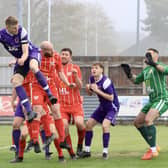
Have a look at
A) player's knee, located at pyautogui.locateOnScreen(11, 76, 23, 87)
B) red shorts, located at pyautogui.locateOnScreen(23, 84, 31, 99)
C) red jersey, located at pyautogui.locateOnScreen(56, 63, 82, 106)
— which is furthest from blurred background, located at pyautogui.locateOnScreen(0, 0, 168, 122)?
player's knee, located at pyautogui.locateOnScreen(11, 76, 23, 87)

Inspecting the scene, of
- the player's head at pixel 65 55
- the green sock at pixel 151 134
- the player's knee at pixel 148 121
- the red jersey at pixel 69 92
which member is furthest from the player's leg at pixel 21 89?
the green sock at pixel 151 134

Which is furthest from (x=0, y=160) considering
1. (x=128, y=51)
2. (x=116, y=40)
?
(x=116, y=40)

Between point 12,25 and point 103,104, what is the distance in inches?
104

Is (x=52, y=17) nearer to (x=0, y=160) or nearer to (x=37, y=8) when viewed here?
(x=37, y=8)

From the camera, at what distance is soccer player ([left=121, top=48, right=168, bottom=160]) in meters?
12.5

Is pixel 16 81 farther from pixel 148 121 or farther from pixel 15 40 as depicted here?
pixel 148 121

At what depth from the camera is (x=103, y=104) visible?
12.9m

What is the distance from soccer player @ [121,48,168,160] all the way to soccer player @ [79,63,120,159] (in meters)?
0.62

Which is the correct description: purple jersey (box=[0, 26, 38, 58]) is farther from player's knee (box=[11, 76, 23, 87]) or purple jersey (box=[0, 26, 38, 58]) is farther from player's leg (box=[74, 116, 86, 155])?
player's leg (box=[74, 116, 86, 155])

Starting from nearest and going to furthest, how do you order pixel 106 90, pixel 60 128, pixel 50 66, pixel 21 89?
pixel 21 89 < pixel 60 128 < pixel 50 66 < pixel 106 90

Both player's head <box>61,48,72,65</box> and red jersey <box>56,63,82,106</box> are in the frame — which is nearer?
player's head <box>61,48,72,65</box>

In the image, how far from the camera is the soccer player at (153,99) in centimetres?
1245

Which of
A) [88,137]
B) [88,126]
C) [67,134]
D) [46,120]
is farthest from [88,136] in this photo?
[46,120]

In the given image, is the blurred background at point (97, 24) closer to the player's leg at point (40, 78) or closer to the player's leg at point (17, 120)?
the player's leg at point (17, 120)
